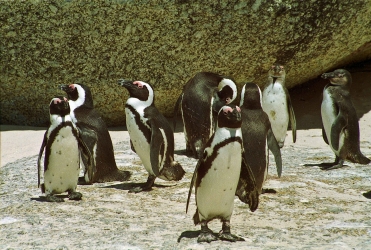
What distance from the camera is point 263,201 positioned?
5293 millimetres

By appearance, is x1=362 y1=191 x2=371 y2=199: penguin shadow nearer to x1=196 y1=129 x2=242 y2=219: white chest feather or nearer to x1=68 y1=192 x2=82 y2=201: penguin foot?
x1=196 y1=129 x2=242 y2=219: white chest feather

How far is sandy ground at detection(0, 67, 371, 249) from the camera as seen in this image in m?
4.16

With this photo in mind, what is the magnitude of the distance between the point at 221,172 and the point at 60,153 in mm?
1517

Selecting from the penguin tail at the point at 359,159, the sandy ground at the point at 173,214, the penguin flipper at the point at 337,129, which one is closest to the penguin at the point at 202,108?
the sandy ground at the point at 173,214

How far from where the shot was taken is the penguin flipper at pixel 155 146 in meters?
5.66

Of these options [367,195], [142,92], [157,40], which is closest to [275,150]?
[367,195]

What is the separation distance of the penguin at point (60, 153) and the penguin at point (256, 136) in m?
1.28

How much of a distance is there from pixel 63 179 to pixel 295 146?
11.6 ft

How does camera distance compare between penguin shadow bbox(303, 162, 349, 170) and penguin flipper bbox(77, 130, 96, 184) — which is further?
penguin shadow bbox(303, 162, 349, 170)

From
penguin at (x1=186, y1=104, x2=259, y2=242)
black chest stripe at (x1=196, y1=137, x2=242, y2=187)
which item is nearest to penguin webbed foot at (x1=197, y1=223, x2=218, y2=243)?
penguin at (x1=186, y1=104, x2=259, y2=242)

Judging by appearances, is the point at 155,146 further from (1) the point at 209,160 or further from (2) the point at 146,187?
(1) the point at 209,160

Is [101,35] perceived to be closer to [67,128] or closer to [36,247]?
[67,128]

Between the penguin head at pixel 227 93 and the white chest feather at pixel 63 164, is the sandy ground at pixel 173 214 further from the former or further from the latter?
the penguin head at pixel 227 93

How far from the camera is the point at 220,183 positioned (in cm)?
418
